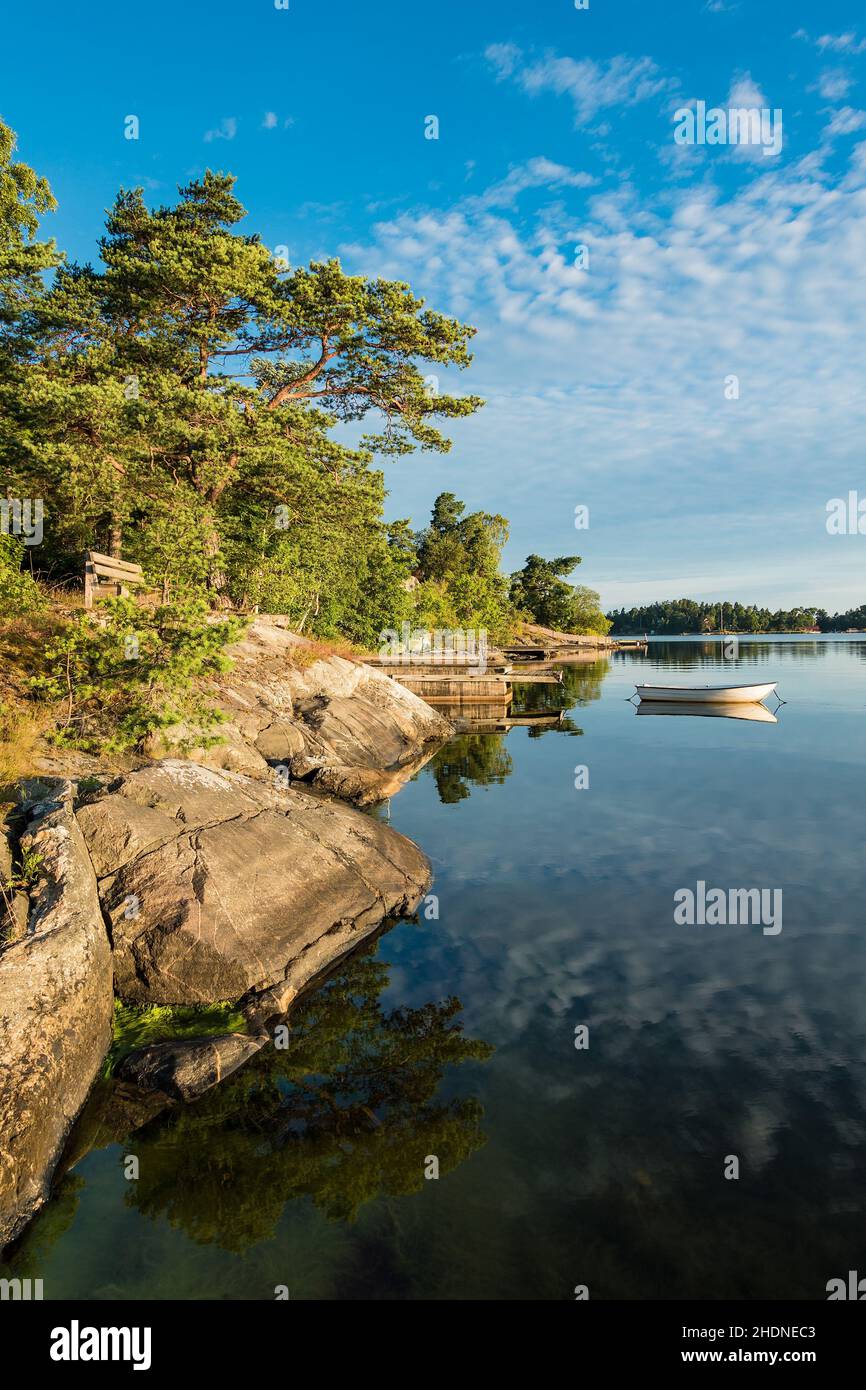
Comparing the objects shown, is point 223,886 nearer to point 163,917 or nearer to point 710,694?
point 163,917

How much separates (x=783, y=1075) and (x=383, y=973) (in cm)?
581

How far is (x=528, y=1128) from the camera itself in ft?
24.6

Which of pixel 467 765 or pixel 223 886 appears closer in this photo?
pixel 223 886

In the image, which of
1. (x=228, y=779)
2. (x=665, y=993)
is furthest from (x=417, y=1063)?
(x=228, y=779)

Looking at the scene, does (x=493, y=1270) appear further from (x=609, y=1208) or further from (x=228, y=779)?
(x=228, y=779)

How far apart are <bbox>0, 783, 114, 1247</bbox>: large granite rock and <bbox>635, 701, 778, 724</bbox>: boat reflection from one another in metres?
40.5

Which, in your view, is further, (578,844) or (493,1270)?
(578,844)

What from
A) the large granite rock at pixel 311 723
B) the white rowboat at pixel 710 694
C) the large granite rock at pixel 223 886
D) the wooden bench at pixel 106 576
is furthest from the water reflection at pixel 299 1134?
the white rowboat at pixel 710 694

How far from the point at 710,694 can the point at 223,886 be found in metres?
41.9

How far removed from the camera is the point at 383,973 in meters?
11.0

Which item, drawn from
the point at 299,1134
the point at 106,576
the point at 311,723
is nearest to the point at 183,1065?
the point at 299,1134

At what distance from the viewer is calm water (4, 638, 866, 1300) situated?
19.1ft

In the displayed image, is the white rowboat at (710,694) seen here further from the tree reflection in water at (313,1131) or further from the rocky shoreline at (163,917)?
the tree reflection in water at (313,1131)
